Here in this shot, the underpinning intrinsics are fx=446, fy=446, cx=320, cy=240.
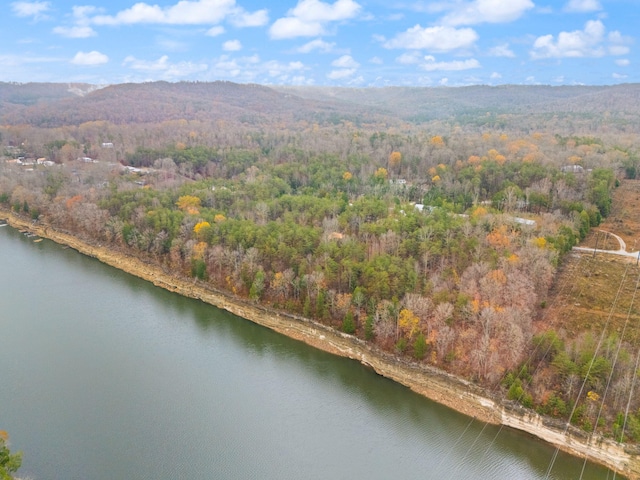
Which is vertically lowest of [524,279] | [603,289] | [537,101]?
[603,289]

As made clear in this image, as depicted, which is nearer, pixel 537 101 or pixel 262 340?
pixel 262 340

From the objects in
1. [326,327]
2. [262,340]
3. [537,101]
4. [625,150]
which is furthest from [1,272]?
[537,101]

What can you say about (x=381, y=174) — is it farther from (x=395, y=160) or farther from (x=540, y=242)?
(x=540, y=242)

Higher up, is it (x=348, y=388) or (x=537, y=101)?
(x=537, y=101)

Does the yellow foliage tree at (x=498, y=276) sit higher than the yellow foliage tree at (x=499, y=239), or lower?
lower

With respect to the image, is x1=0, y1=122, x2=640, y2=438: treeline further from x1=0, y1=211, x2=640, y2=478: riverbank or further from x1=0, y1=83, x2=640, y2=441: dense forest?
x1=0, y1=211, x2=640, y2=478: riverbank

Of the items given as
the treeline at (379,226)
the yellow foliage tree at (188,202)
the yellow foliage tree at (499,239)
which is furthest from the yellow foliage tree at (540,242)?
the yellow foliage tree at (188,202)

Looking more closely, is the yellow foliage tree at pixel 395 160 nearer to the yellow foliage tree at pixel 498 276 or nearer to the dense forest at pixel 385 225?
the dense forest at pixel 385 225

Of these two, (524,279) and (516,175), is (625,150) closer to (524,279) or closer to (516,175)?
(516,175)

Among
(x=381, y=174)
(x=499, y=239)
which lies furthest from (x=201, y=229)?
(x=381, y=174)
